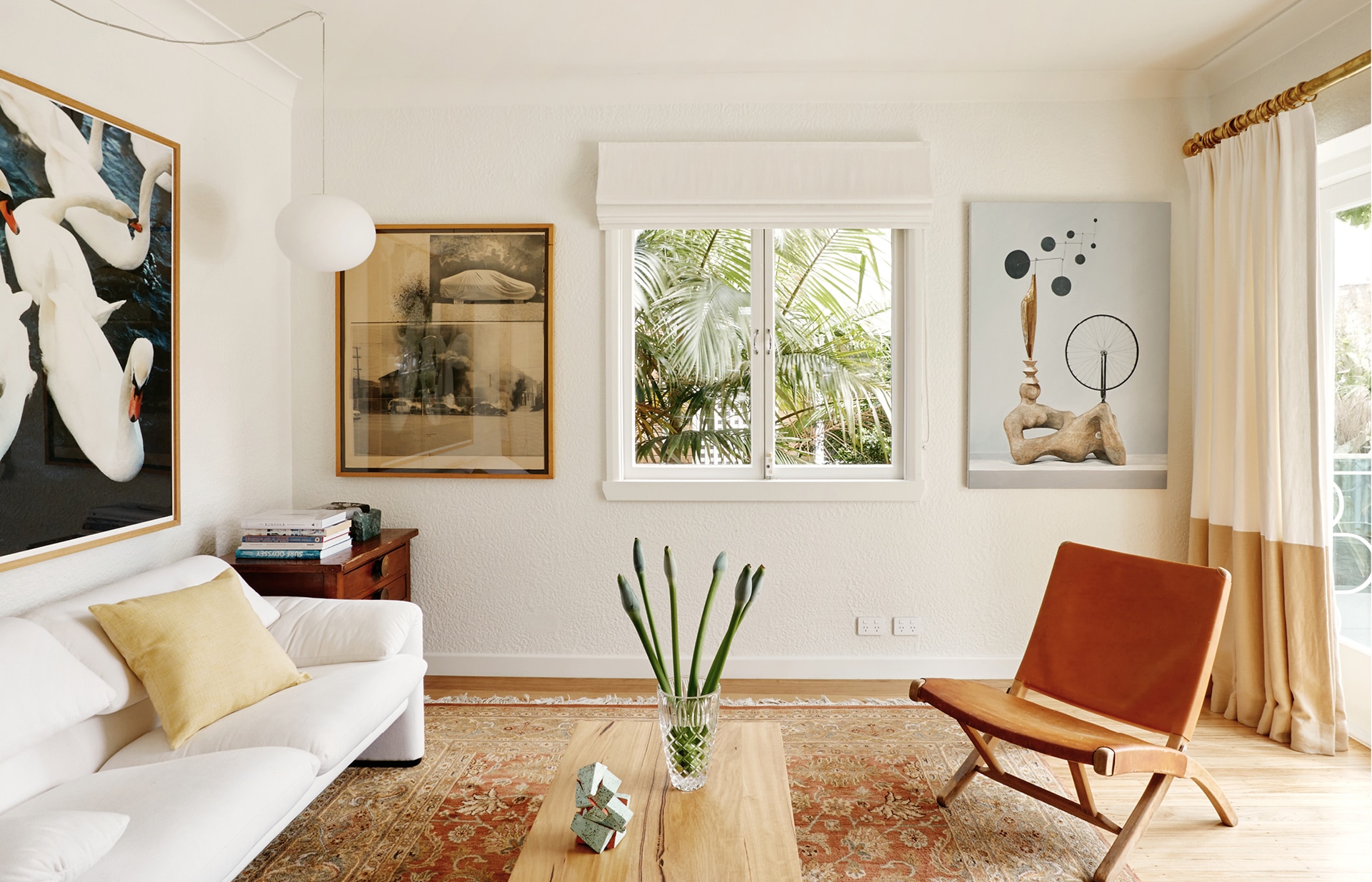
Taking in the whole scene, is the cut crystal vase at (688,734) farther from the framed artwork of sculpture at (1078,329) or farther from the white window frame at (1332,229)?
the white window frame at (1332,229)

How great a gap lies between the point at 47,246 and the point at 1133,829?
3.33 metres

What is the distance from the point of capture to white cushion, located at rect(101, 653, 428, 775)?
200 cm

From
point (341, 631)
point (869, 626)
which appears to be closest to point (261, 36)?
point (341, 631)

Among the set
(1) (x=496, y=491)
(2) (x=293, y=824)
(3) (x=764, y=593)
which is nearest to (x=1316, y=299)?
(3) (x=764, y=593)

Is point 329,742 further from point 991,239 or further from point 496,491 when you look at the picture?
point 991,239

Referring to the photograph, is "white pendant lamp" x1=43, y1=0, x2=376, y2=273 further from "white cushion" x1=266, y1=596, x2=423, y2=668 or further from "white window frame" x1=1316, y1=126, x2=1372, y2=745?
"white window frame" x1=1316, y1=126, x2=1372, y2=745

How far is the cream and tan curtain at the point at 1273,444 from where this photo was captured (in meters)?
2.83

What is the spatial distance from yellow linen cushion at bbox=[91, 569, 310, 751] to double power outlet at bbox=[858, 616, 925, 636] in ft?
7.43

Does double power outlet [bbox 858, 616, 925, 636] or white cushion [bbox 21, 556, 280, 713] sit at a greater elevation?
white cushion [bbox 21, 556, 280, 713]

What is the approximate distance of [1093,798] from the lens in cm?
254

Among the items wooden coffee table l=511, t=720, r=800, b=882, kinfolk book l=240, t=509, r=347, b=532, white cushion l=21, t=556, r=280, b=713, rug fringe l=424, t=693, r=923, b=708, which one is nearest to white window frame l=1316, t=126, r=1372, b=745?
rug fringe l=424, t=693, r=923, b=708

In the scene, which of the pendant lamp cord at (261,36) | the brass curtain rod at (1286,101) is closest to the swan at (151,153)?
the pendant lamp cord at (261,36)

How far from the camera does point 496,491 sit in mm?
3635

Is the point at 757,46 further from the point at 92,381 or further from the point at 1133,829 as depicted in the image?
the point at 1133,829
